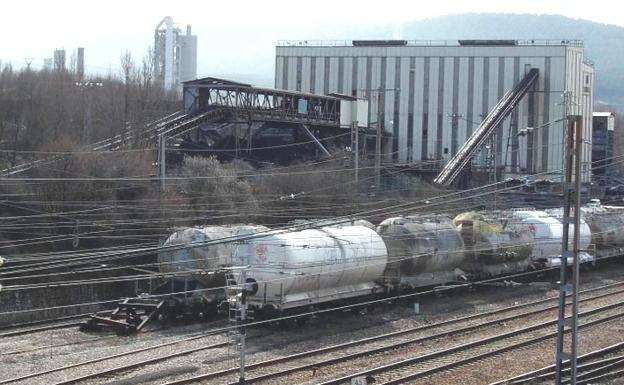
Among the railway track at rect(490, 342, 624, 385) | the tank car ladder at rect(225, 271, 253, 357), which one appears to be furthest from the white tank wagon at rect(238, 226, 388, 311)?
the railway track at rect(490, 342, 624, 385)

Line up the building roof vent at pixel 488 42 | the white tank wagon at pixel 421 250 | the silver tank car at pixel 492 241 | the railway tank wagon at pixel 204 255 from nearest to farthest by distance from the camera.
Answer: the railway tank wagon at pixel 204 255
the white tank wagon at pixel 421 250
the silver tank car at pixel 492 241
the building roof vent at pixel 488 42

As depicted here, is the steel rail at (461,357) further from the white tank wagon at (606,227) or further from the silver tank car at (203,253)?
the white tank wagon at (606,227)

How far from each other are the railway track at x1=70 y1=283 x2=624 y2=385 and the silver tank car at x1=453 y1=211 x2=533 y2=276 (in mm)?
4078

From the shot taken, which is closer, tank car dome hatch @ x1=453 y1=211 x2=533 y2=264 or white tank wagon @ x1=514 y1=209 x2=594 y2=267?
tank car dome hatch @ x1=453 y1=211 x2=533 y2=264

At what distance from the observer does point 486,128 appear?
217ft

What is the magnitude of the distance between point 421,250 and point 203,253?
7.84 m

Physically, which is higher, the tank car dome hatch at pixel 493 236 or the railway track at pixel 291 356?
the tank car dome hatch at pixel 493 236

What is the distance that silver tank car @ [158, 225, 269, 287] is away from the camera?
28516 mm

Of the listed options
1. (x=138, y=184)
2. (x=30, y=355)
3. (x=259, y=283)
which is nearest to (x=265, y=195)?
(x=138, y=184)

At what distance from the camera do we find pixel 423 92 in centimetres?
7619

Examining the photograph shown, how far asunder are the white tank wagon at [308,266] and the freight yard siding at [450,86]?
144 feet

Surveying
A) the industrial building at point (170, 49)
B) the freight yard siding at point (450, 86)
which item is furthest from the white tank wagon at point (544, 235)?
the industrial building at point (170, 49)

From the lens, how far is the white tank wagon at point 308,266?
2619 centimetres

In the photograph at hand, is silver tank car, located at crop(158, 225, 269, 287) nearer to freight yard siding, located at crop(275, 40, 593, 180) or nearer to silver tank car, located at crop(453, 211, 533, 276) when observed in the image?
silver tank car, located at crop(453, 211, 533, 276)
